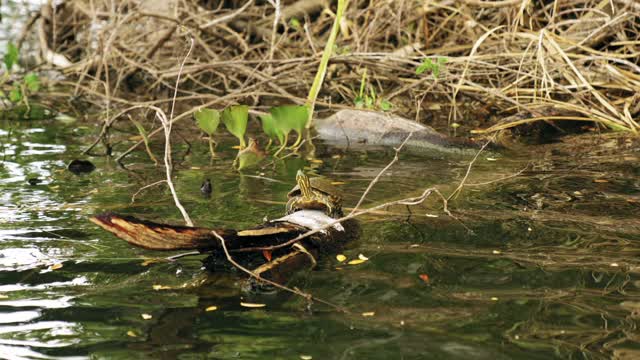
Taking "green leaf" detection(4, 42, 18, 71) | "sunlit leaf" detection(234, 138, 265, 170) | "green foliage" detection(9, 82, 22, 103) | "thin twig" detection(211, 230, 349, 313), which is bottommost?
Result: "green foliage" detection(9, 82, 22, 103)

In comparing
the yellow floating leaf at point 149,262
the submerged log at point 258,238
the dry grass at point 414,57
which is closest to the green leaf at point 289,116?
the dry grass at point 414,57

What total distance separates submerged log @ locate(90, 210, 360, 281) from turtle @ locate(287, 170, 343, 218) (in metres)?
0.06

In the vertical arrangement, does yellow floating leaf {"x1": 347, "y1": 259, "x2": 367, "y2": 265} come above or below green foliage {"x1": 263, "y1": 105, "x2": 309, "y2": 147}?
below

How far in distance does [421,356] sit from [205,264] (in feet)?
3.10

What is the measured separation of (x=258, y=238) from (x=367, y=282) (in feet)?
1.21

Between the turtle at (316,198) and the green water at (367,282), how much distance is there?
171mm

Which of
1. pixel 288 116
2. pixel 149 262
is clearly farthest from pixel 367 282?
pixel 288 116

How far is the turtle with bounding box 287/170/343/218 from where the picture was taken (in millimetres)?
3385

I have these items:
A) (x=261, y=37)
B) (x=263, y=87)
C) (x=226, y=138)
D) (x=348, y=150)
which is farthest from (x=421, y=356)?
(x=261, y=37)

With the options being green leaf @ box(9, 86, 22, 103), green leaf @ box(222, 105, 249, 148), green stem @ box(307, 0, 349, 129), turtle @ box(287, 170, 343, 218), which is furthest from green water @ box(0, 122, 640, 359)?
green leaf @ box(9, 86, 22, 103)

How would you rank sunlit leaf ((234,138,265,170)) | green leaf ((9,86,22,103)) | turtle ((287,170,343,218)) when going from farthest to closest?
green leaf ((9,86,22,103)), sunlit leaf ((234,138,265,170)), turtle ((287,170,343,218))

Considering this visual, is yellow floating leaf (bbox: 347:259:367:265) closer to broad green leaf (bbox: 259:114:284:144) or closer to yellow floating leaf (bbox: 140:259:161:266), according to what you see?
yellow floating leaf (bbox: 140:259:161:266)

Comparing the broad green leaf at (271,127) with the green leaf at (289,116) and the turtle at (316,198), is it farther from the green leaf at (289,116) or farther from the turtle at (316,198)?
the turtle at (316,198)

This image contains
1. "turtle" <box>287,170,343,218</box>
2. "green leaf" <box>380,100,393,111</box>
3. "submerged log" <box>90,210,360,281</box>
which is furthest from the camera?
"green leaf" <box>380,100,393,111</box>
